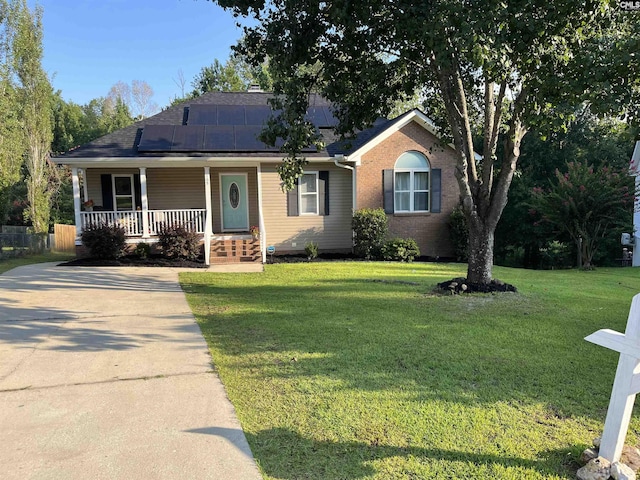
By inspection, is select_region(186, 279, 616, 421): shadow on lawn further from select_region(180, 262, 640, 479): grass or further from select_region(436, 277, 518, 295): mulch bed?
select_region(436, 277, 518, 295): mulch bed

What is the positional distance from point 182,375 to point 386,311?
356 centimetres

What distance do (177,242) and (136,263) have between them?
128 centimetres

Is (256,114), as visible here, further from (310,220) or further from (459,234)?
(459,234)

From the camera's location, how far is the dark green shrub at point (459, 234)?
49.8 feet

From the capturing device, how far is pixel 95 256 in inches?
525

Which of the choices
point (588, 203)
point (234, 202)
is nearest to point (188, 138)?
point (234, 202)

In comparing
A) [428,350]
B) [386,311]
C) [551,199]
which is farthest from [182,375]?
[551,199]

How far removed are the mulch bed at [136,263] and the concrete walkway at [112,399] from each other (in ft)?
17.1

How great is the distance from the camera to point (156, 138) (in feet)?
47.9

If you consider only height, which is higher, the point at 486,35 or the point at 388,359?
the point at 486,35

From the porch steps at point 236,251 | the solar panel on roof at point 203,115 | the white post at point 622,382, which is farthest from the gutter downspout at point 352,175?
the white post at point 622,382

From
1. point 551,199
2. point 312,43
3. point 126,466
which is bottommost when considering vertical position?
point 126,466

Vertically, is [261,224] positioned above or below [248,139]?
below

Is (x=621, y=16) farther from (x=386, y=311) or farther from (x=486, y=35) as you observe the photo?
(x=386, y=311)
